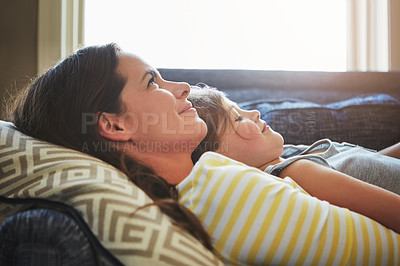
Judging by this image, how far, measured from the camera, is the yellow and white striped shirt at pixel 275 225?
2.25 ft

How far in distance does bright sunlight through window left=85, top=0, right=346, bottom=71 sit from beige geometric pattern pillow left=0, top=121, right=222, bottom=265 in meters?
1.31

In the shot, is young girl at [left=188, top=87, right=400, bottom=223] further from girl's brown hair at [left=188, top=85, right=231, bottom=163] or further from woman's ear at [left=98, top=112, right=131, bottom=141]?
woman's ear at [left=98, top=112, right=131, bottom=141]

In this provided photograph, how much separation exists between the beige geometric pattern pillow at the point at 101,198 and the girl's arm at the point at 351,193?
1.10 ft

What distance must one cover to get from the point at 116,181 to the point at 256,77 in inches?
43.9

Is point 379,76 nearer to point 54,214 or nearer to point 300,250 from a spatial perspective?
point 300,250

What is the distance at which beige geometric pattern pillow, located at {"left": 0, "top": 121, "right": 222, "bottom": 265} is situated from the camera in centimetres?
63

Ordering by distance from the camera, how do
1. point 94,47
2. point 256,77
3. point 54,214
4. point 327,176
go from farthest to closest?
point 256,77 → point 94,47 → point 327,176 → point 54,214

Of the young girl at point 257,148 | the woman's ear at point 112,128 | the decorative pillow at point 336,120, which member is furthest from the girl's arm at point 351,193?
the decorative pillow at point 336,120

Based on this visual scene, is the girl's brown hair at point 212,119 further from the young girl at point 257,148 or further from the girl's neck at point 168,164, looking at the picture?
the girl's neck at point 168,164

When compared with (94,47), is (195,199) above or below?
below

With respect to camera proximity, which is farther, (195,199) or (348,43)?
(348,43)

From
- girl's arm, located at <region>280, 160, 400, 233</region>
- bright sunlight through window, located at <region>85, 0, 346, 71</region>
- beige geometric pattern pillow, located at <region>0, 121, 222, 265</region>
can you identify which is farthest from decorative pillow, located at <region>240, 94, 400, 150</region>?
beige geometric pattern pillow, located at <region>0, 121, 222, 265</region>

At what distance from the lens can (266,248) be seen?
0.68 meters

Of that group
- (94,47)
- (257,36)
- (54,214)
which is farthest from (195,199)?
(257,36)
